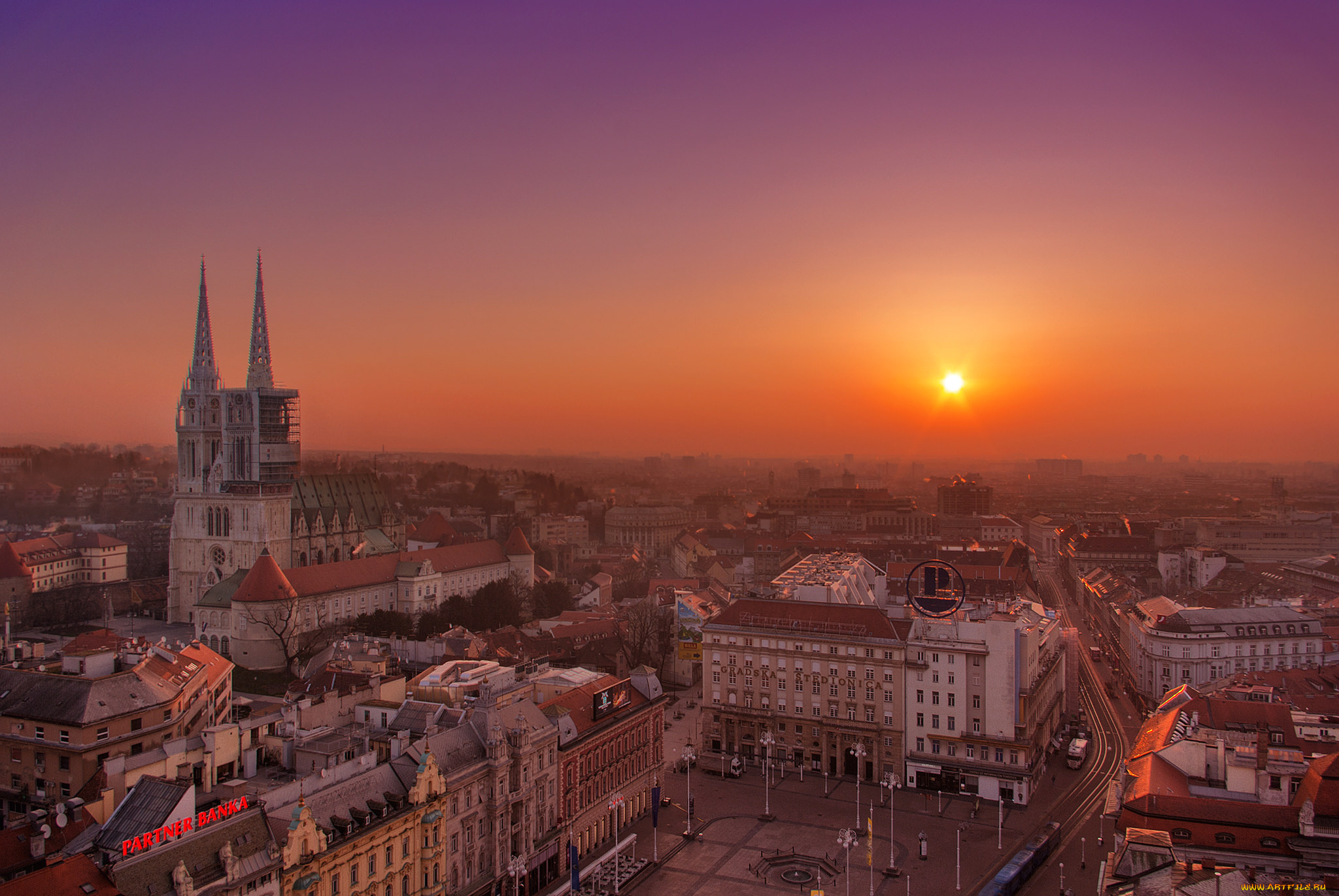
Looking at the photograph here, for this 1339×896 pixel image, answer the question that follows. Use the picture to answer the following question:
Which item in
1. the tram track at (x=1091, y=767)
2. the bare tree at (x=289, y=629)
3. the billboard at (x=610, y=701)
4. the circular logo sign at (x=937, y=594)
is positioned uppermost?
the circular logo sign at (x=937, y=594)

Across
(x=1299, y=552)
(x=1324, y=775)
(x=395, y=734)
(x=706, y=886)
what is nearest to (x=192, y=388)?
(x=395, y=734)

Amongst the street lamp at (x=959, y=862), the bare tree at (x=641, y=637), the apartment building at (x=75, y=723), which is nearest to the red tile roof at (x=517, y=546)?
the bare tree at (x=641, y=637)

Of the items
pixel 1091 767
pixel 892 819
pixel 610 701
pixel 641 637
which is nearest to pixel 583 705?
pixel 610 701

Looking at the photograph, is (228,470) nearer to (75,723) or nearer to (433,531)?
(433,531)

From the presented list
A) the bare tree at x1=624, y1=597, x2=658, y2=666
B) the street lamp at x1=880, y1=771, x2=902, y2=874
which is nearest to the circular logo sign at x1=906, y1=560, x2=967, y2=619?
the street lamp at x1=880, y1=771, x2=902, y2=874

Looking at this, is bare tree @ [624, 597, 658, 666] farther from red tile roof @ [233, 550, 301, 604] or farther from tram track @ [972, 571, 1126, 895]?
tram track @ [972, 571, 1126, 895]

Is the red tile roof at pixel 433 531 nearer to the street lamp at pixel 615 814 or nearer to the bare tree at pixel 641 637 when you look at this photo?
the bare tree at pixel 641 637
